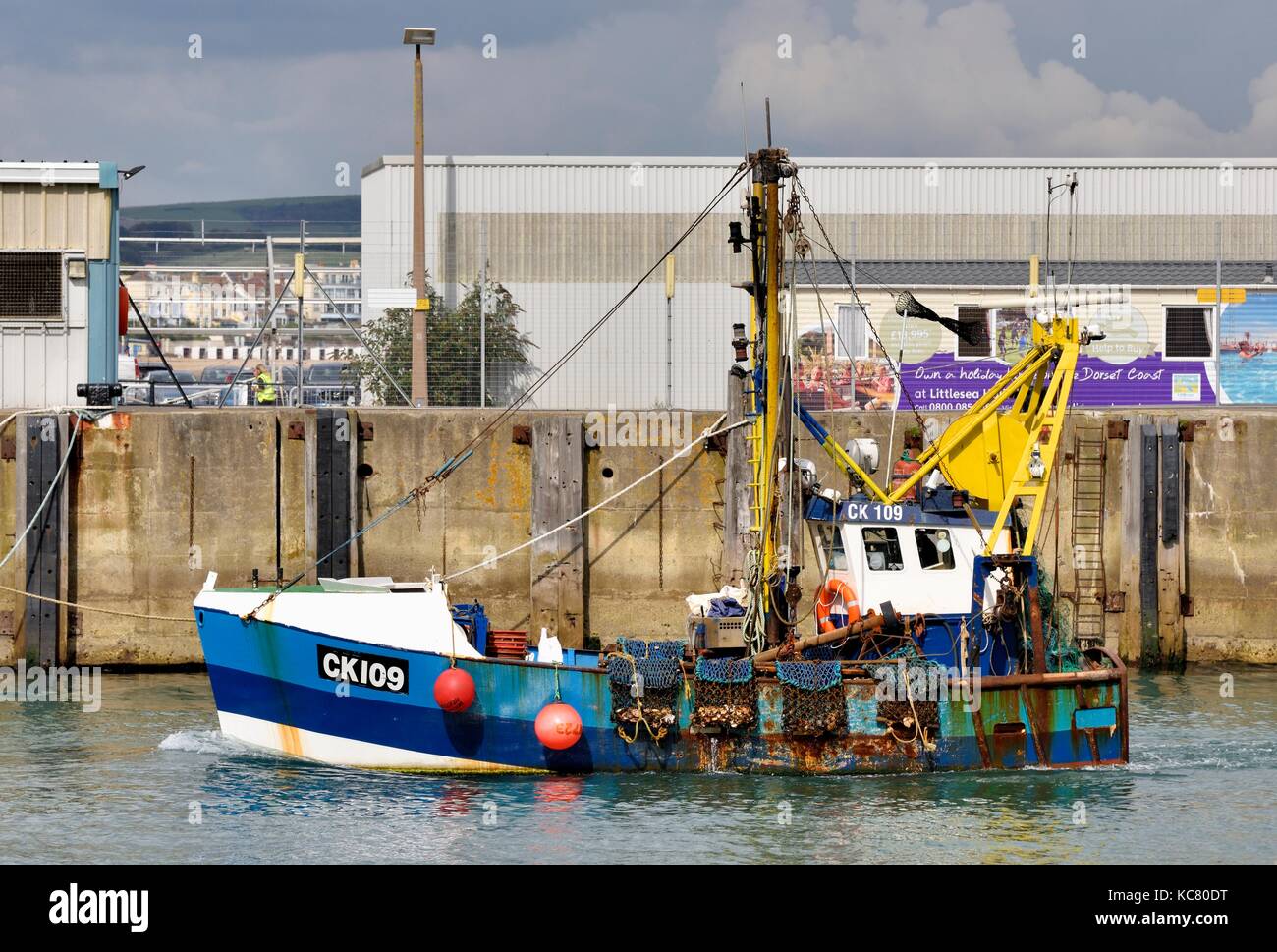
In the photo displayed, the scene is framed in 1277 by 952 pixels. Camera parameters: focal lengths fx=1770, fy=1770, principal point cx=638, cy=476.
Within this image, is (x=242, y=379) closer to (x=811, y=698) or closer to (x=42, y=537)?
(x=42, y=537)

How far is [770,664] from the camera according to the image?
58.5 feet

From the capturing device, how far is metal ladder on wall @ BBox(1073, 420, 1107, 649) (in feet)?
74.8

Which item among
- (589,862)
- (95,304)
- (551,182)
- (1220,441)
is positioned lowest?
(589,862)

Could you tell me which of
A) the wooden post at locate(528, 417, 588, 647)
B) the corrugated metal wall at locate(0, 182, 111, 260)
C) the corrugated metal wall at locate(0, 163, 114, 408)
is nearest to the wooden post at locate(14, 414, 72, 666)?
the corrugated metal wall at locate(0, 163, 114, 408)

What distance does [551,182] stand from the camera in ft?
117

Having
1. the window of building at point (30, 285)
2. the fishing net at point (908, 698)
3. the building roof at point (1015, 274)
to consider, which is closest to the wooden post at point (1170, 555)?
the fishing net at point (908, 698)

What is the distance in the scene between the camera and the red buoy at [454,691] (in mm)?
17172

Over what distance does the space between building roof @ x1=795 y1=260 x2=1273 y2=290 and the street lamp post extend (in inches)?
293

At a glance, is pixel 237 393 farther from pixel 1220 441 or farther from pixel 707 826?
pixel 707 826

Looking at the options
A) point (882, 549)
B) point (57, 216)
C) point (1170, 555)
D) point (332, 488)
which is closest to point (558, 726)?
point (882, 549)

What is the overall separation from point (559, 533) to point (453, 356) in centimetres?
561

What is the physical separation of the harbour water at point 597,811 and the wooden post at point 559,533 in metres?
4.77

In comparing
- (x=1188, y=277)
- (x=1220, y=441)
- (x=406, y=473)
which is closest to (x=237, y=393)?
(x=406, y=473)

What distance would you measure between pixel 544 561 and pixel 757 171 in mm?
Answer: 6400
